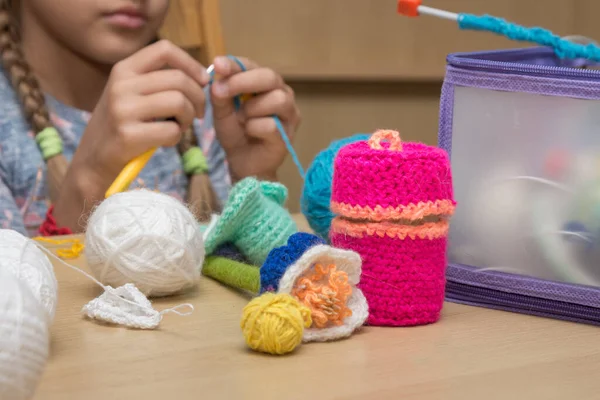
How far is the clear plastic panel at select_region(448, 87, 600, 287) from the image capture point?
0.60 meters

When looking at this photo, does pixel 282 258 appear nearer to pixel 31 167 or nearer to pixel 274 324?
pixel 274 324

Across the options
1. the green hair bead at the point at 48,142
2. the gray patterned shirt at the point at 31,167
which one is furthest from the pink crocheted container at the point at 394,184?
the green hair bead at the point at 48,142

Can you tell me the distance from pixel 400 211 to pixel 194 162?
77 cm

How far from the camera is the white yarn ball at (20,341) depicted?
388 millimetres

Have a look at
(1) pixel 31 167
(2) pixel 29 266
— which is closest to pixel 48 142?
(1) pixel 31 167

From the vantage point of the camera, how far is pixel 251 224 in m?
0.72

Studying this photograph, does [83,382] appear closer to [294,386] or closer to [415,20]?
[294,386]

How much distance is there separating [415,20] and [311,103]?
14.0 inches

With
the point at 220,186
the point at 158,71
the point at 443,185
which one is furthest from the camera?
the point at 220,186

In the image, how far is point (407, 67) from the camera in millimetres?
1997

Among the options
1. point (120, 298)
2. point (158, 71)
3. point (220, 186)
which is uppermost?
point (158, 71)

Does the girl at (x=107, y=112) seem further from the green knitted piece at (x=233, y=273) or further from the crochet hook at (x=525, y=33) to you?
the crochet hook at (x=525, y=33)

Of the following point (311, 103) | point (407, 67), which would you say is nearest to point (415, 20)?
point (407, 67)

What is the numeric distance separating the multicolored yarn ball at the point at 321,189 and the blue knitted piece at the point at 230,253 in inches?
3.8
